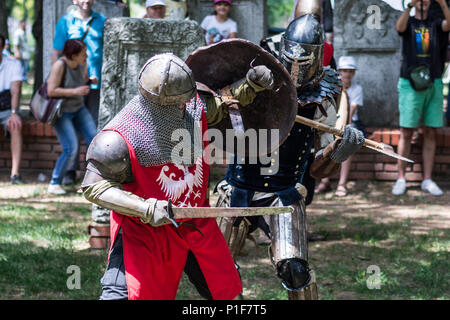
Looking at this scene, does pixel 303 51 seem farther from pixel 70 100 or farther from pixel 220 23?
pixel 220 23

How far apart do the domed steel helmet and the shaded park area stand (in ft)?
5.44

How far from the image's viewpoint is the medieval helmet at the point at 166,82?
10.4ft

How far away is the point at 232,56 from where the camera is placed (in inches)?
149

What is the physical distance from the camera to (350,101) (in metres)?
7.95

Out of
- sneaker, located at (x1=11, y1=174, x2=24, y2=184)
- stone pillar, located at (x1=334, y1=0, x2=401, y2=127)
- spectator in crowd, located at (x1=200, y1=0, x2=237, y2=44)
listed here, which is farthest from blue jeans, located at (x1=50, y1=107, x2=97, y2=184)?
stone pillar, located at (x1=334, y1=0, x2=401, y2=127)

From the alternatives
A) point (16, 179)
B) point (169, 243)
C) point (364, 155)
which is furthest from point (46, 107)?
point (169, 243)

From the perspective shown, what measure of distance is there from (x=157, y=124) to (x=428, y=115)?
503cm

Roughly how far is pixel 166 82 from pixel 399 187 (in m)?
5.14

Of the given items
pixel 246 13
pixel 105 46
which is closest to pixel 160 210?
pixel 105 46

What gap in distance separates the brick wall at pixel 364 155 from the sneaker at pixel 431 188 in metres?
0.26

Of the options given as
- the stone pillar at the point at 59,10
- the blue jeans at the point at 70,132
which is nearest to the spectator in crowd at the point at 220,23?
the stone pillar at the point at 59,10

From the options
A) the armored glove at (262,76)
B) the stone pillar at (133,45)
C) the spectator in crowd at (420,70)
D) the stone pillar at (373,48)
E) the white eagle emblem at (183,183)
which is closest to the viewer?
the white eagle emblem at (183,183)

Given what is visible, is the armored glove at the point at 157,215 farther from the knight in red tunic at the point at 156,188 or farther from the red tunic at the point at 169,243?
the red tunic at the point at 169,243

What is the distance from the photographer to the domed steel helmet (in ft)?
13.0
